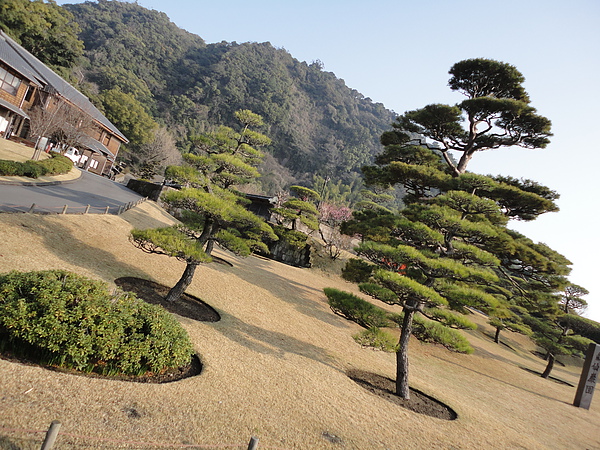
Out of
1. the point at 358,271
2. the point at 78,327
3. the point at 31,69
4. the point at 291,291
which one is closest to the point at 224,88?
the point at 31,69

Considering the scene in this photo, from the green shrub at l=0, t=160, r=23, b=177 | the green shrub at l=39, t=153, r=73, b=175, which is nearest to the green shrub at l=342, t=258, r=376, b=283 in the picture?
the green shrub at l=0, t=160, r=23, b=177

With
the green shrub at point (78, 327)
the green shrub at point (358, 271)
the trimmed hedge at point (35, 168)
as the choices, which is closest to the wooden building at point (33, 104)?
the trimmed hedge at point (35, 168)

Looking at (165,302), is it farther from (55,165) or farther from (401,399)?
(55,165)

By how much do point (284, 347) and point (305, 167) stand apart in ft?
210

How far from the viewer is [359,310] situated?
723cm

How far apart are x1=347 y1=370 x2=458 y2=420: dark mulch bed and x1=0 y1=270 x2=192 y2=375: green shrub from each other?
458cm

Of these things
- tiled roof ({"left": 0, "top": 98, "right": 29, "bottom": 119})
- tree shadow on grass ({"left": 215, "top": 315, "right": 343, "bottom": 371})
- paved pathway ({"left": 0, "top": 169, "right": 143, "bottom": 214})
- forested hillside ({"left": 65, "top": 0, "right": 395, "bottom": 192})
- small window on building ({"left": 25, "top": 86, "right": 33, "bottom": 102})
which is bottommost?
tree shadow on grass ({"left": 215, "top": 315, "right": 343, "bottom": 371})

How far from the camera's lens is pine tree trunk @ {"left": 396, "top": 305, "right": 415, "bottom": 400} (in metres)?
7.05

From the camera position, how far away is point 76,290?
4.07 meters

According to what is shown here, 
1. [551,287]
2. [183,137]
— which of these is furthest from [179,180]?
[183,137]

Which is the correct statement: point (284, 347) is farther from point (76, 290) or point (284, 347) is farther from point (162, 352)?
point (76, 290)

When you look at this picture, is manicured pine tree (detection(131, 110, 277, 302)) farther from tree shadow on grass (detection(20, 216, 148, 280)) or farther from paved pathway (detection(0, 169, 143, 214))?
paved pathway (detection(0, 169, 143, 214))

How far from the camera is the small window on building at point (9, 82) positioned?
2027cm

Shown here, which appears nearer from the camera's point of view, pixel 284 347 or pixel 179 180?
pixel 284 347
